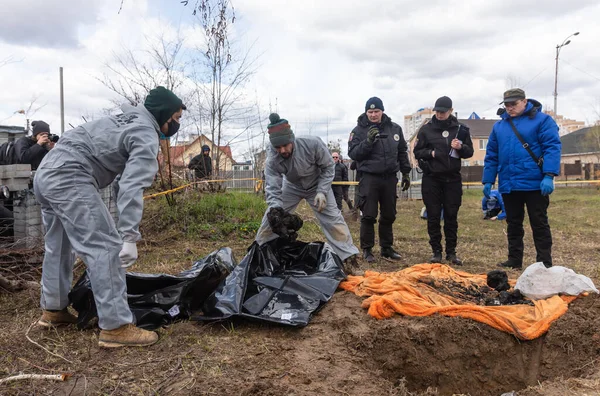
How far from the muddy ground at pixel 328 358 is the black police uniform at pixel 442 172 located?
203 cm

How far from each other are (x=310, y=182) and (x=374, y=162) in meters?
1.03

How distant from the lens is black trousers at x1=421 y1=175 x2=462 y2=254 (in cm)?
508

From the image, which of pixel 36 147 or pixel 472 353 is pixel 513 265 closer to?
pixel 472 353

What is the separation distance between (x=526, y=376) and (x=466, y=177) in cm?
2385

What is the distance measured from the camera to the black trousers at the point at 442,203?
→ 16.7 feet

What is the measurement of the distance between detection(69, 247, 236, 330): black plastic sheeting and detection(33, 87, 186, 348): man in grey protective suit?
258mm

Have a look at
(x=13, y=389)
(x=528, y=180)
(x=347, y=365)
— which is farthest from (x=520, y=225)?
(x=13, y=389)

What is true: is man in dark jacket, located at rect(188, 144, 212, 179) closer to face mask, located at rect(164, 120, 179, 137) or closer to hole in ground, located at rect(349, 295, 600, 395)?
face mask, located at rect(164, 120, 179, 137)

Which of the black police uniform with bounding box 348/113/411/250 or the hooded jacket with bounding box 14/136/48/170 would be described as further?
the hooded jacket with bounding box 14/136/48/170

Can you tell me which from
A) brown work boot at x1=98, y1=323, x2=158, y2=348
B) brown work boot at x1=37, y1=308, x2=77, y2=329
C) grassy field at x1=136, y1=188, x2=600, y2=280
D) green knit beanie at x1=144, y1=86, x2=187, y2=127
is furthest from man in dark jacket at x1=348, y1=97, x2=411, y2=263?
brown work boot at x1=37, y1=308, x2=77, y2=329

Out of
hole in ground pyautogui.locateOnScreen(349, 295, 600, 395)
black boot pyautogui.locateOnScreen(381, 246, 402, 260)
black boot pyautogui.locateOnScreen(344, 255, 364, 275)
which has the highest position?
black boot pyautogui.locateOnScreen(344, 255, 364, 275)

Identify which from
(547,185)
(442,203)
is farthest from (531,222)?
(442,203)

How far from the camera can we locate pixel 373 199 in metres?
5.14

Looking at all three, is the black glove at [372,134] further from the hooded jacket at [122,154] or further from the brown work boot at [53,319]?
the brown work boot at [53,319]
